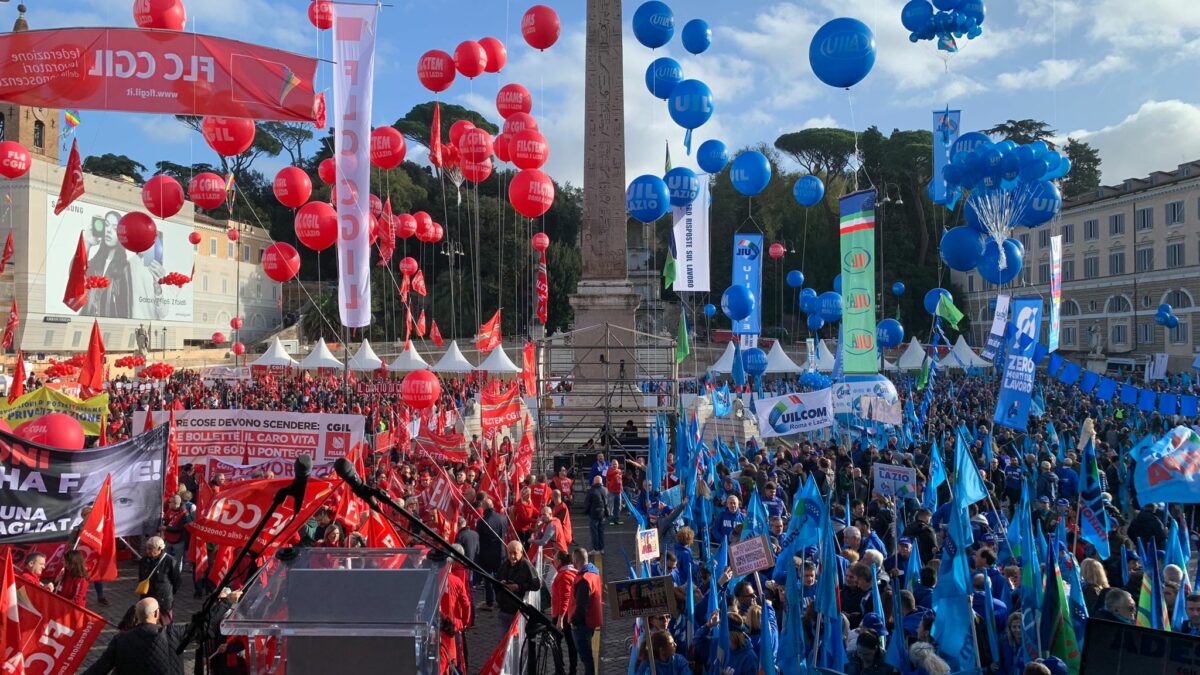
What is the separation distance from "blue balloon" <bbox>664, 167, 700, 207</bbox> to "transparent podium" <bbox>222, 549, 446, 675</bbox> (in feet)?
51.4

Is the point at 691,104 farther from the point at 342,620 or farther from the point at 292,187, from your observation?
the point at 342,620

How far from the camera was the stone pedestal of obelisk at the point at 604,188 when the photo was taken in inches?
918

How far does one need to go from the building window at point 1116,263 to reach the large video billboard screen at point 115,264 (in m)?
44.5

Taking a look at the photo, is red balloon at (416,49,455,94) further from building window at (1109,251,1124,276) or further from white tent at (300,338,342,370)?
building window at (1109,251,1124,276)

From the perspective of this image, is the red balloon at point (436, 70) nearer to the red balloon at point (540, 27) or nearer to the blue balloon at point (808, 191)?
the red balloon at point (540, 27)

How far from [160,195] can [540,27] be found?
7.18 m

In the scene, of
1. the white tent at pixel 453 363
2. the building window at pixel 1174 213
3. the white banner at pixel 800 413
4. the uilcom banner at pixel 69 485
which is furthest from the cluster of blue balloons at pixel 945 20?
the building window at pixel 1174 213

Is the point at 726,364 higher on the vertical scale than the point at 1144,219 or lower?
lower

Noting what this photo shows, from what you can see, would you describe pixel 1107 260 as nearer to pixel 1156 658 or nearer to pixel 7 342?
pixel 7 342

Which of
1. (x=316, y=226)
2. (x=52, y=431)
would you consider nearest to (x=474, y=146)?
(x=316, y=226)

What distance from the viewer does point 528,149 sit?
1600 cm

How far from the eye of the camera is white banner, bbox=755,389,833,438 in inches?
567

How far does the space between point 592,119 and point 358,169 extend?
594 inches

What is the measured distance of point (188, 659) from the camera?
793 cm
